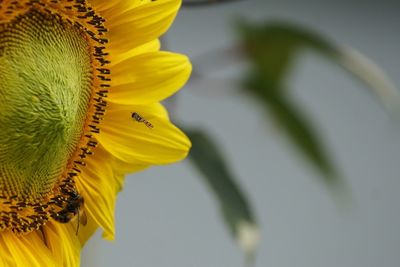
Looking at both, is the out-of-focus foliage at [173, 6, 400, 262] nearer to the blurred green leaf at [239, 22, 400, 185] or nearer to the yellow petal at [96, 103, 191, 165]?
the blurred green leaf at [239, 22, 400, 185]

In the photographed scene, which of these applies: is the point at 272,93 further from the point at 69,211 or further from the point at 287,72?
the point at 69,211

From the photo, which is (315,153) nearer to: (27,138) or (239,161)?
(27,138)

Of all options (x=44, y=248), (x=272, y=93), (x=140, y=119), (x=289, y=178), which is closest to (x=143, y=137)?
(x=140, y=119)

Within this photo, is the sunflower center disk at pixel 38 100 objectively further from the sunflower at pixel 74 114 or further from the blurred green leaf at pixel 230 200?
the blurred green leaf at pixel 230 200

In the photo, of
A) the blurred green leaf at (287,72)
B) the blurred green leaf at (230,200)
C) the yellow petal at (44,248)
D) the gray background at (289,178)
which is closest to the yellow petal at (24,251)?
the yellow petal at (44,248)

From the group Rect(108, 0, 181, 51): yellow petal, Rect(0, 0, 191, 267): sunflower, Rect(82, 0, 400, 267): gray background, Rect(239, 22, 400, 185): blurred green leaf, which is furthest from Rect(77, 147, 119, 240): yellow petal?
Rect(82, 0, 400, 267): gray background
